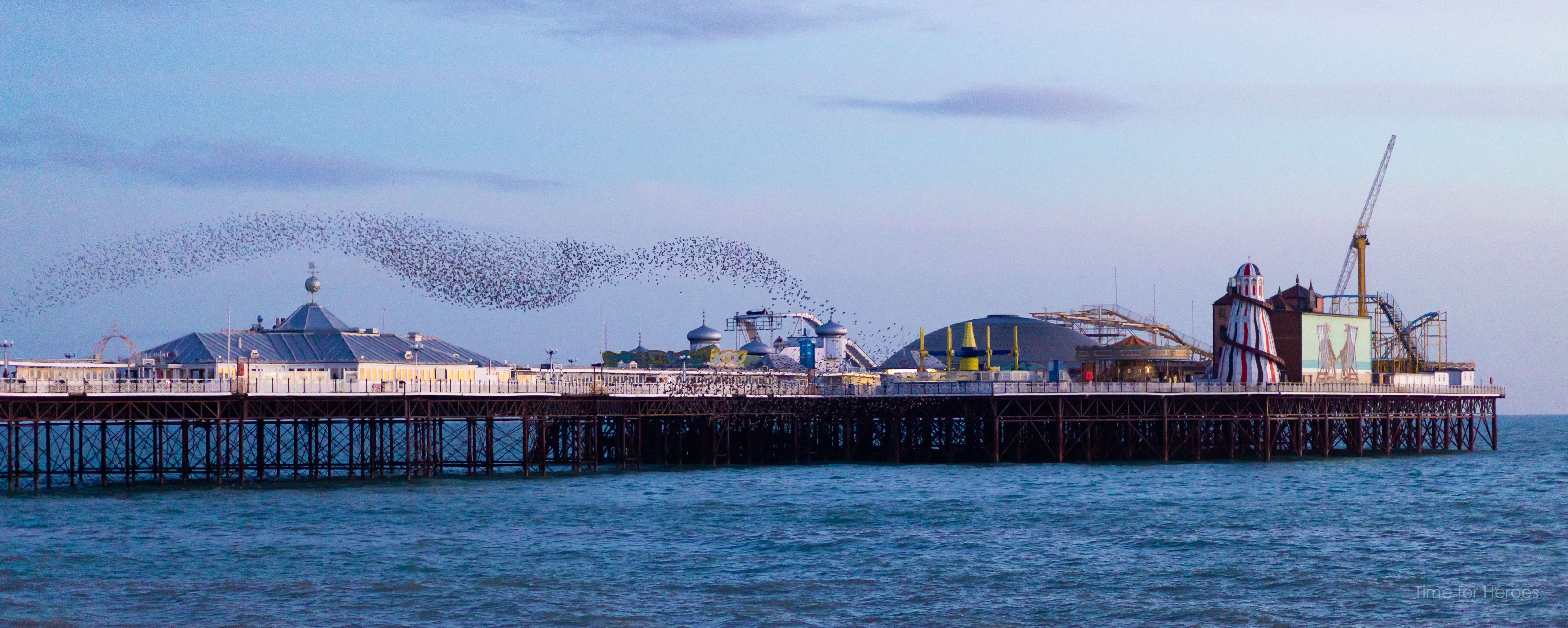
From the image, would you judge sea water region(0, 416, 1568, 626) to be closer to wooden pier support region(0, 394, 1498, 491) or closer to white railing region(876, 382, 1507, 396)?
wooden pier support region(0, 394, 1498, 491)

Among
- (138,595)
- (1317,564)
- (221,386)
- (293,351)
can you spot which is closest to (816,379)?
(293,351)

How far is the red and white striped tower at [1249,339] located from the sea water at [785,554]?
63.7ft

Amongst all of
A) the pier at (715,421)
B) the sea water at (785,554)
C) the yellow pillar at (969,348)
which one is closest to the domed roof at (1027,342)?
the yellow pillar at (969,348)

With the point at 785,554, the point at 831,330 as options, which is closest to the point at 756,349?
the point at 831,330

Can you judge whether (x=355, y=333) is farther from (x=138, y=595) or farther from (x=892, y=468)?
(x=138, y=595)

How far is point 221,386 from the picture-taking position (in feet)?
213

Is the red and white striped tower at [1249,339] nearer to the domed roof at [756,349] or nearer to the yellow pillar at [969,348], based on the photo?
the yellow pillar at [969,348]

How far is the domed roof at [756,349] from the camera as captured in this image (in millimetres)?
114125

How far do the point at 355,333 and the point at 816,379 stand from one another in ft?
94.0

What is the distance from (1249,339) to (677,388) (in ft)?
106

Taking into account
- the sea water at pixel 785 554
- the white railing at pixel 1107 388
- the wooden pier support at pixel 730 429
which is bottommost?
the sea water at pixel 785 554

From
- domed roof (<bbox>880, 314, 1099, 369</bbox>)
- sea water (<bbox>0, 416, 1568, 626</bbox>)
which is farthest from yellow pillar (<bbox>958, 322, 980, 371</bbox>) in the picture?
sea water (<bbox>0, 416, 1568, 626</bbox>)

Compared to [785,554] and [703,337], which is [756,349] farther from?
[785,554]

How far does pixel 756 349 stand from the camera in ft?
384
